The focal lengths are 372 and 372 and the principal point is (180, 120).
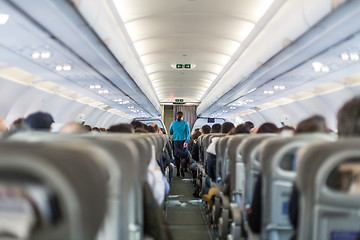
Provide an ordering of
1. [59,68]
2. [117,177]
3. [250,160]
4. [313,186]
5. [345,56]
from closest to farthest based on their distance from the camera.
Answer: [313,186]
[117,177]
[250,160]
[345,56]
[59,68]

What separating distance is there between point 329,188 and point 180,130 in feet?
38.6

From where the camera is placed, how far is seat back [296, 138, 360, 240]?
5.74 ft

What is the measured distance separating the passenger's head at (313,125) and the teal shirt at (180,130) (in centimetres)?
1011

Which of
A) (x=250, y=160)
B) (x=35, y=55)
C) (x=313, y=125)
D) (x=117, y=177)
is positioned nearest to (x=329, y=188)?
(x=117, y=177)

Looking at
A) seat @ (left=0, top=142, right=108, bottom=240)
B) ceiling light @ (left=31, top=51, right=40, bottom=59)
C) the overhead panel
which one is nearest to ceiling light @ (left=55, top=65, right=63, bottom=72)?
ceiling light @ (left=31, top=51, right=40, bottom=59)

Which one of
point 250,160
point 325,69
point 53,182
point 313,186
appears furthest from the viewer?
point 325,69

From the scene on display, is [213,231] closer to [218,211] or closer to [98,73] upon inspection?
[218,211]

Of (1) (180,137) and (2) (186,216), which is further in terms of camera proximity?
(1) (180,137)

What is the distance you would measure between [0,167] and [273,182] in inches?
76.3

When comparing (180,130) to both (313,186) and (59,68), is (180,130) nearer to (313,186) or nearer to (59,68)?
(59,68)

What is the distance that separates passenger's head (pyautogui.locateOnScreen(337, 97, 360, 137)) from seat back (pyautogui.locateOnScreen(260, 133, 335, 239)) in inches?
4.5

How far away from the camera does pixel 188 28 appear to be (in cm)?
909

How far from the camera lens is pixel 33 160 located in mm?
1122

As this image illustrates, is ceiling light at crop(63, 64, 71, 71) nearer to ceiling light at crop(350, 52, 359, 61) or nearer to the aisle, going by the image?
the aisle
